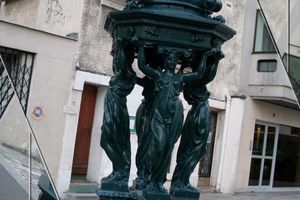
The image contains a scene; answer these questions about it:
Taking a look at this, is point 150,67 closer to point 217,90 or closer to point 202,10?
point 202,10

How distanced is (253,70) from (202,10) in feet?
40.0

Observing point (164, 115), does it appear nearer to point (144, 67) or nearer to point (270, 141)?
point (144, 67)

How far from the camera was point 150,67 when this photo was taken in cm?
309

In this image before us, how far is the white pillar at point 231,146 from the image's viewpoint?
1415 centimetres

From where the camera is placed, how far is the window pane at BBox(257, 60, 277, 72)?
14523mm

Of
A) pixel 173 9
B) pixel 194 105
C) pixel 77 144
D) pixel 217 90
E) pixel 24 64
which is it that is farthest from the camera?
pixel 217 90

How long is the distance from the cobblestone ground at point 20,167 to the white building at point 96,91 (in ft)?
19.1

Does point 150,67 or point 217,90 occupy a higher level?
point 217,90

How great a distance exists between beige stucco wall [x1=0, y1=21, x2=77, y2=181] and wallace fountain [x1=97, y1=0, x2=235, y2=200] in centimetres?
689

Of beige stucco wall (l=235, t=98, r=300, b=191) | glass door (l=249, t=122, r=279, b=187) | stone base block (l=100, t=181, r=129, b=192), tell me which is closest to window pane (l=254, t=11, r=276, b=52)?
beige stucco wall (l=235, t=98, r=300, b=191)

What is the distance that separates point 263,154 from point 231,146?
80.7 inches

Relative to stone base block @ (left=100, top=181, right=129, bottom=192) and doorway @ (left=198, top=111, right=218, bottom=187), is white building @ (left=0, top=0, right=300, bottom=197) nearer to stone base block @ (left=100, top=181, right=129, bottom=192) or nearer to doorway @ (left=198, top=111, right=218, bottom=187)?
doorway @ (left=198, top=111, right=218, bottom=187)

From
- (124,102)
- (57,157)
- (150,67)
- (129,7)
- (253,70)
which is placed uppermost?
(253,70)

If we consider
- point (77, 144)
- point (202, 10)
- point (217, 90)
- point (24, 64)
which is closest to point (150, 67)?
point (202, 10)
